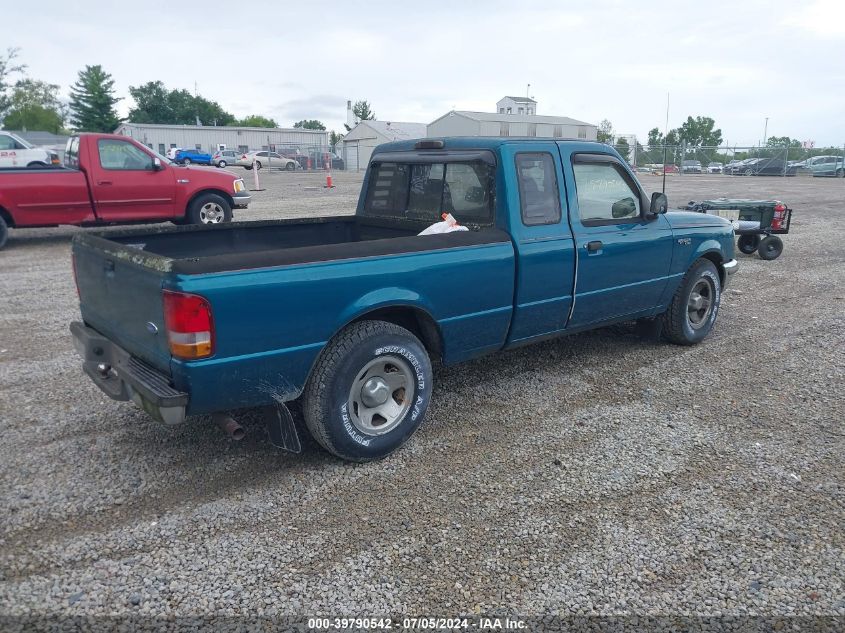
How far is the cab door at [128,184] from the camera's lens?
10.7 meters

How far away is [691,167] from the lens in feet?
139

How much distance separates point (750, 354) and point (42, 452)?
18.6 feet

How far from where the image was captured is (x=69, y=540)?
3076 mm

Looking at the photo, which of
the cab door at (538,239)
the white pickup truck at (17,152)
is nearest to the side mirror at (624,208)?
the cab door at (538,239)

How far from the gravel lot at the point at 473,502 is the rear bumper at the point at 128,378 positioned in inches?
19.9

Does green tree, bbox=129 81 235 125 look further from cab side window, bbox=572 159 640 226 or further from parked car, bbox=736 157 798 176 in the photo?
cab side window, bbox=572 159 640 226

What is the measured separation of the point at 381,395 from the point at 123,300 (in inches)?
60.8

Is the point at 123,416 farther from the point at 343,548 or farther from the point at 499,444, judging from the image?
the point at 499,444

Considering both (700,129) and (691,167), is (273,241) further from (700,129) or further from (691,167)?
(700,129)

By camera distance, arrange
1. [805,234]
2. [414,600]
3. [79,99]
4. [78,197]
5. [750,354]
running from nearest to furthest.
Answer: [414,600] → [750,354] → [78,197] → [805,234] → [79,99]

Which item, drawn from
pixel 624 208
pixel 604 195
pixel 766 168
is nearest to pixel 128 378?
pixel 604 195

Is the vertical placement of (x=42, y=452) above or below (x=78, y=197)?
below

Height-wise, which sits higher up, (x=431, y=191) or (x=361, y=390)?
(x=431, y=191)

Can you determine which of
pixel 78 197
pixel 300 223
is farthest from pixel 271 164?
pixel 300 223
